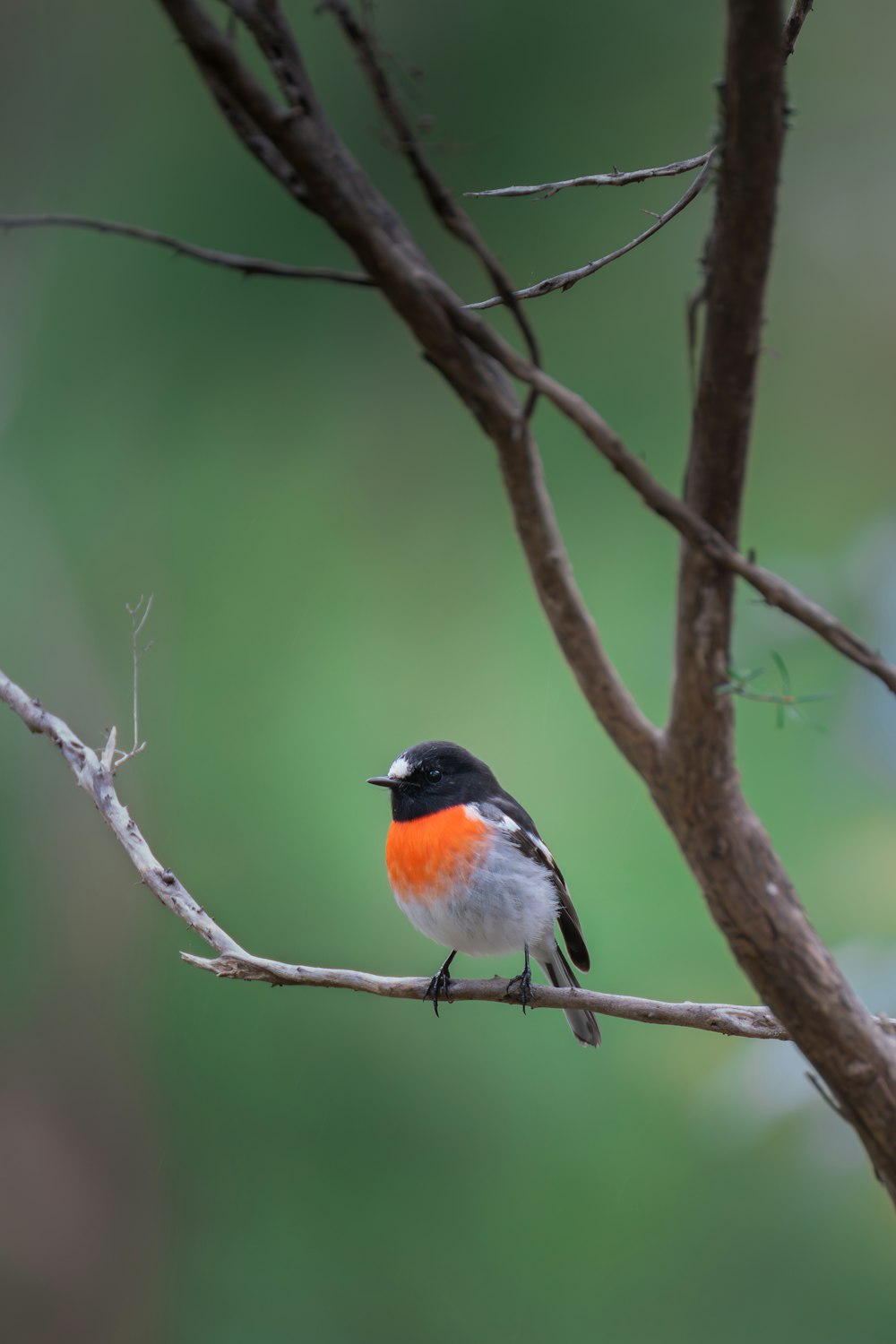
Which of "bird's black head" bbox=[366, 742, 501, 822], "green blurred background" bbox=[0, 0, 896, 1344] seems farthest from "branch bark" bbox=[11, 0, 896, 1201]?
"green blurred background" bbox=[0, 0, 896, 1344]

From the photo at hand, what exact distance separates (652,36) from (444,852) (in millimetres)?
2010

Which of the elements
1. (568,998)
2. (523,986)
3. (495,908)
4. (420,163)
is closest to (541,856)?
(495,908)

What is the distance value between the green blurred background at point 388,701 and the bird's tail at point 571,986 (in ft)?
1.84

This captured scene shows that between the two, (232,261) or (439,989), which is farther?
(439,989)

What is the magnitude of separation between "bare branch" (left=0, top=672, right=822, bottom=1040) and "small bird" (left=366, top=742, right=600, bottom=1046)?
1.03ft

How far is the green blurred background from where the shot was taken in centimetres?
252

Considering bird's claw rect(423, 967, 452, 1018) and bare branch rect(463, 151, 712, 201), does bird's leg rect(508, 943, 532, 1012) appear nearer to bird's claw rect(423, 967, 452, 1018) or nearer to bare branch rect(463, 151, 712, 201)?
bird's claw rect(423, 967, 452, 1018)

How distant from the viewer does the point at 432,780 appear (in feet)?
6.04

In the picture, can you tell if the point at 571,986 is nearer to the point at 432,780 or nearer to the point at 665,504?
the point at 432,780

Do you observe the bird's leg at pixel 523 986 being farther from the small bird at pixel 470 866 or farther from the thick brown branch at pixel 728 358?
the thick brown branch at pixel 728 358

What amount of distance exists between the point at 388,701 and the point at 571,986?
0.98m

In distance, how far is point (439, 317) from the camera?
729 mm

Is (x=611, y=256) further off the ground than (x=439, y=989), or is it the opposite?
(x=611, y=256)

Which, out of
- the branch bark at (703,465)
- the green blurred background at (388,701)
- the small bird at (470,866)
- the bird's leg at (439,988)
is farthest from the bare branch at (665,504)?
the green blurred background at (388,701)
